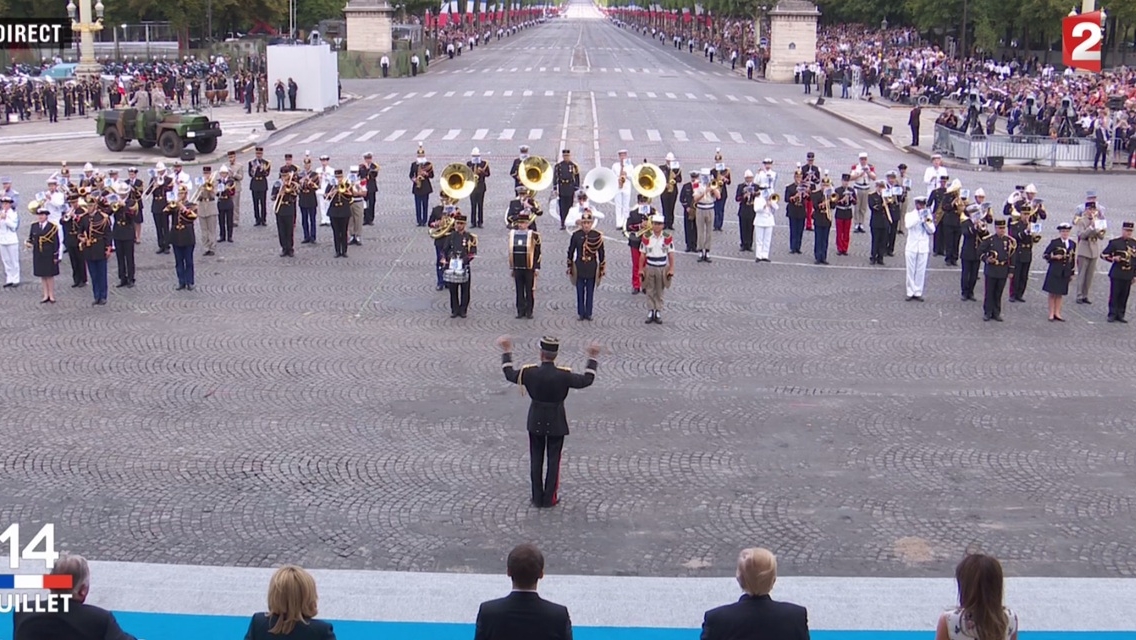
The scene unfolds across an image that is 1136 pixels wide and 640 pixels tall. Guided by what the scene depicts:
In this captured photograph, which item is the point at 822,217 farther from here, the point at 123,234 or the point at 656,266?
the point at 123,234

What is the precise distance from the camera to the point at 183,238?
19.2 meters

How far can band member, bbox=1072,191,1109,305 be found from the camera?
19.0 m

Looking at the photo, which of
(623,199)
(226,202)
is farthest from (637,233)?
(226,202)

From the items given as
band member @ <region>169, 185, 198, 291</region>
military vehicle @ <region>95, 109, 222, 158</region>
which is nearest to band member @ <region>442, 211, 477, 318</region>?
band member @ <region>169, 185, 198, 291</region>

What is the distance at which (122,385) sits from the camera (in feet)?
47.3

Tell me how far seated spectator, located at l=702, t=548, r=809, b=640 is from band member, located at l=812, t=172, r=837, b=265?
16610mm

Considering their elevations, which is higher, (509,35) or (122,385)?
(509,35)

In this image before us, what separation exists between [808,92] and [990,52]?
2246 centimetres

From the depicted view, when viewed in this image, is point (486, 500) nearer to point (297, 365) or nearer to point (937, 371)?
point (297, 365)

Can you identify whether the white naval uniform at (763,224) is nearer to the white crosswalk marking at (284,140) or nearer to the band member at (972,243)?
the band member at (972,243)

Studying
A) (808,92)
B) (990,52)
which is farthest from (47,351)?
(990,52)

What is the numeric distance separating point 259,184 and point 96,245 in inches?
291

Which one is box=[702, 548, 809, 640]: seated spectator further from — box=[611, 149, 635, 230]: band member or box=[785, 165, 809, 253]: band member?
box=[611, 149, 635, 230]: band member

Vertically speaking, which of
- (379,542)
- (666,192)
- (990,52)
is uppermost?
(990,52)
